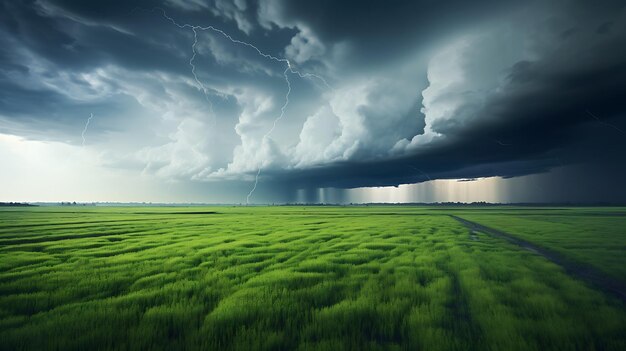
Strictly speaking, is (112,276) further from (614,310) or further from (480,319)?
(614,310)

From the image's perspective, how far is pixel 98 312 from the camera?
6.69 meters

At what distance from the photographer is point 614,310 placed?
275 inches

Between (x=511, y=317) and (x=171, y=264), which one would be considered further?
(x=171, y=264)

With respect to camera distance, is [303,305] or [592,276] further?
[592,276]

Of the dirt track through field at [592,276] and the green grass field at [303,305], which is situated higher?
the green grass field at [303,305]

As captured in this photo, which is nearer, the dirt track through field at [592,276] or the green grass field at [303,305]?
the green grass field at [303,305]

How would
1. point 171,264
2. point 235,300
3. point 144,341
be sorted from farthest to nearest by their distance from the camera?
point 171,264 → point 235,300 → point 144,341

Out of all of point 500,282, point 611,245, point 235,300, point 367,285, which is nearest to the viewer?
point 235,300

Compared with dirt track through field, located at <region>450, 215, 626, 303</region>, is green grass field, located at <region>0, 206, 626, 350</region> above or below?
above

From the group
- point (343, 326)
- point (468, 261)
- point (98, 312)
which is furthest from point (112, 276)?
point (468, 261)

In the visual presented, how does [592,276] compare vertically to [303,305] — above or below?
below

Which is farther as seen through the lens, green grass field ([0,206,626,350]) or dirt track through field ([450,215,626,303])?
dirt track through field ([450,215,626,303])

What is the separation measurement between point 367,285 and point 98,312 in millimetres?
7378

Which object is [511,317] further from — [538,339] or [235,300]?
[235,300]
